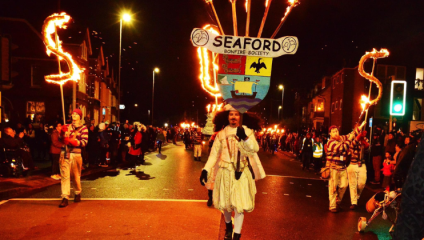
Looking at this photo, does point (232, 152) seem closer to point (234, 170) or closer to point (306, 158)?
point (234, 170)

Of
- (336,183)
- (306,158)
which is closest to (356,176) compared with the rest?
(336,183)

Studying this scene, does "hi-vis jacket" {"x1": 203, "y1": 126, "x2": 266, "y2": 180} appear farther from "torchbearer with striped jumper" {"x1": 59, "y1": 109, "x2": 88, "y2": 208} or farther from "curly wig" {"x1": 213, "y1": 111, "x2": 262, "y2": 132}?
"torchbearer with striped jumper" {"x1": 59, "y1": 109, "x2": 88, "y2": 208}

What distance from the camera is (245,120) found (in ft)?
18.3

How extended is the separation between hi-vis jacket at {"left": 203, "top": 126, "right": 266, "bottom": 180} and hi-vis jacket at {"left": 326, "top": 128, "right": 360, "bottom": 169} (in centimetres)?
352

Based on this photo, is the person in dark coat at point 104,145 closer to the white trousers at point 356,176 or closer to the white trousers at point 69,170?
the white trousers at point 69,170

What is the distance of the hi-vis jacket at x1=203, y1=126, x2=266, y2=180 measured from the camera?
492 cm

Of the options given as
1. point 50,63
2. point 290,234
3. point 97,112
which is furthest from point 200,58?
point 97,112

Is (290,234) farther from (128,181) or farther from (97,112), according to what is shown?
(97,112)

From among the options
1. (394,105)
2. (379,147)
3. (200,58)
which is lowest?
(379,147)

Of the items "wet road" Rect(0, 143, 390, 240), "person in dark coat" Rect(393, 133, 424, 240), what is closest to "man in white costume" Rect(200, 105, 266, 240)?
"wet road" Rect(0, 143, 390, 240)

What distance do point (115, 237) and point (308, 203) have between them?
16.4ft

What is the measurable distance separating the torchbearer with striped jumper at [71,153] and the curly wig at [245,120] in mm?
3376

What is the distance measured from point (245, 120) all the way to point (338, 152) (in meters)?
3.37

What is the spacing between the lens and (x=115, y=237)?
5320mm
